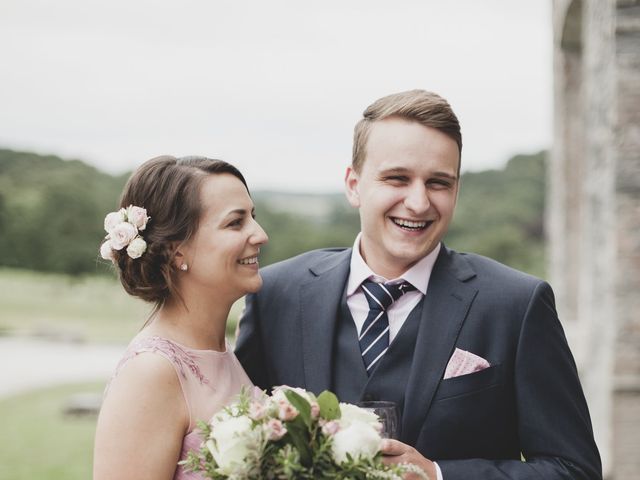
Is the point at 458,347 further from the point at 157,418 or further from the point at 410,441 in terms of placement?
the point at 157,418

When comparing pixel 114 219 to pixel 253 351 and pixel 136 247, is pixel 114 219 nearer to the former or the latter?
pixel 136 247

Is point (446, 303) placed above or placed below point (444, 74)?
below

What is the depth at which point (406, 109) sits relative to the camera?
2.65 m

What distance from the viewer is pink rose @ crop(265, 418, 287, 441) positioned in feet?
6.20

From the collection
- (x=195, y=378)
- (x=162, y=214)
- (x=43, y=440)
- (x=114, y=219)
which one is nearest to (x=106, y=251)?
(x=114, y=219)

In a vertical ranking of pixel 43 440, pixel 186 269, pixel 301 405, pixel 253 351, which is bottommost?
pixel 43 440

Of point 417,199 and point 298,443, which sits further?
point 417,199

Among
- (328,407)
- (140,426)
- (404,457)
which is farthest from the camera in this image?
(140,426)

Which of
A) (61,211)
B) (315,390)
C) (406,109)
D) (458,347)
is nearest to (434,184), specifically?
(406,109)

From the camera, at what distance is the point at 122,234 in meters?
2.60

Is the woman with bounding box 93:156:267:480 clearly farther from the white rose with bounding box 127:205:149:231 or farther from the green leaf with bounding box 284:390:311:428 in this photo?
the green leaf with bounding box 284:390:311:428

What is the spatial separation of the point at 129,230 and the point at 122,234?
0.09 ft

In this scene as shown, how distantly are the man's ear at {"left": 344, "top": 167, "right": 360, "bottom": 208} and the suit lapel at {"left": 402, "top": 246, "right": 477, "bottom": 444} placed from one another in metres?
0.39

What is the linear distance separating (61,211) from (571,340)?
16.0 metres
